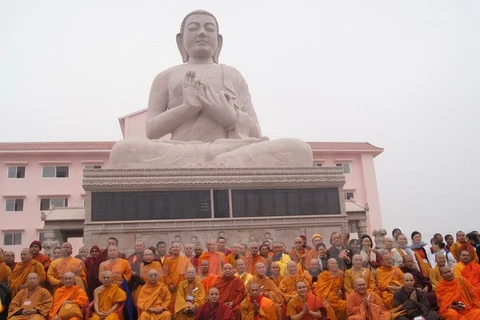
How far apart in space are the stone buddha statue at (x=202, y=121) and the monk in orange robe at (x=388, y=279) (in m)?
4.29

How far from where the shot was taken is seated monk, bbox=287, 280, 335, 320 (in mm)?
6020

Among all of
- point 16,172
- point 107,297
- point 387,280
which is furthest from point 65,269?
point 16,172

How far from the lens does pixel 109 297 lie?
605 centimetres

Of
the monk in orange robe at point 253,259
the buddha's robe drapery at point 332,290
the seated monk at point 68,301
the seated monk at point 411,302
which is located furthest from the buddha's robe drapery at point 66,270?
the seated monk at point 411,302

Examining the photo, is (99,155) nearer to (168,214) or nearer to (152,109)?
(152,109)

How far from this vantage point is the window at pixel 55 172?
75.9ft

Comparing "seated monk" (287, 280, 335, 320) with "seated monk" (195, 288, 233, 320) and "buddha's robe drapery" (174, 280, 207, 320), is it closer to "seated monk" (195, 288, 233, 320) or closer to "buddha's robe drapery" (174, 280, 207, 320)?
"seated monk" (195, 288, 233, 320)

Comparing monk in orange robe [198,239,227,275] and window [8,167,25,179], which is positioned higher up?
window [8,167,25,179]

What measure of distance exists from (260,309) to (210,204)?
4099mm

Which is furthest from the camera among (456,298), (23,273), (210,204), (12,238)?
(12,238)

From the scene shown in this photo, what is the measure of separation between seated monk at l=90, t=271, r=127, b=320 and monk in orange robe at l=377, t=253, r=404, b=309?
3.09m

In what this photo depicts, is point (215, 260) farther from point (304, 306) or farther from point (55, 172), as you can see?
point (55, 172)

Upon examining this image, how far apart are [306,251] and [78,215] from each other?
7140 mm

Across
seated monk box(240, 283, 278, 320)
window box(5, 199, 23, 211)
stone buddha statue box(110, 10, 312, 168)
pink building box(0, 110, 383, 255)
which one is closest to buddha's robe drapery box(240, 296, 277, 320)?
seated monk box(240, 283, 278, 320)
